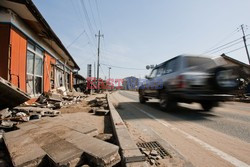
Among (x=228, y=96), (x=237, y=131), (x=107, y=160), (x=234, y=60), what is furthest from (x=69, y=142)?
(x=234, y=60)

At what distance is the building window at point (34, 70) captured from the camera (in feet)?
22.9

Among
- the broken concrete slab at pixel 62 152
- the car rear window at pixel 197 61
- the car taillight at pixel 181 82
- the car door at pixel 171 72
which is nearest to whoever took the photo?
the broken concrete slab at pixel 62 152

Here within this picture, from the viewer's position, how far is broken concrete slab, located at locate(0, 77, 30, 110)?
3.48 metres

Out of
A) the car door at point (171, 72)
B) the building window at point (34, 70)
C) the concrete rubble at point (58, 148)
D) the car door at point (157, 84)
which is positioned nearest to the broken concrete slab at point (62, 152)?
the concrete rubble at point (58, 148)

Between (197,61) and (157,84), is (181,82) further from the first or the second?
(157,84)

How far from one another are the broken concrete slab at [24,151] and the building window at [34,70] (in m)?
5.28

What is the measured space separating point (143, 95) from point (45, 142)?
7.06 m

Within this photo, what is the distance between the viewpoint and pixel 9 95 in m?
3.92

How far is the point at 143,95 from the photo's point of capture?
8.91 meters

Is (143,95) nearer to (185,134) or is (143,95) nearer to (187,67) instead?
(187,67)

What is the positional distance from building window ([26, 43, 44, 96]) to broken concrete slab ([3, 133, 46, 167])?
528 centimetres

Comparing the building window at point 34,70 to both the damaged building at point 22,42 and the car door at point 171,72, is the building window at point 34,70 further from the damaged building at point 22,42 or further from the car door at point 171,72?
the car door at point 171,72

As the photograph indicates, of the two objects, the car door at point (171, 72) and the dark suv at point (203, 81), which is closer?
the dark suv at point (203, 81)

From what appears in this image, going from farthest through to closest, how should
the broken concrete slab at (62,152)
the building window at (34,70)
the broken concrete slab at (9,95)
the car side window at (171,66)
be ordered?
the building window at (34,70), the car side window at (171,66), the broken concrete slab at (9,95), the broken concrete slab at (62,152)
